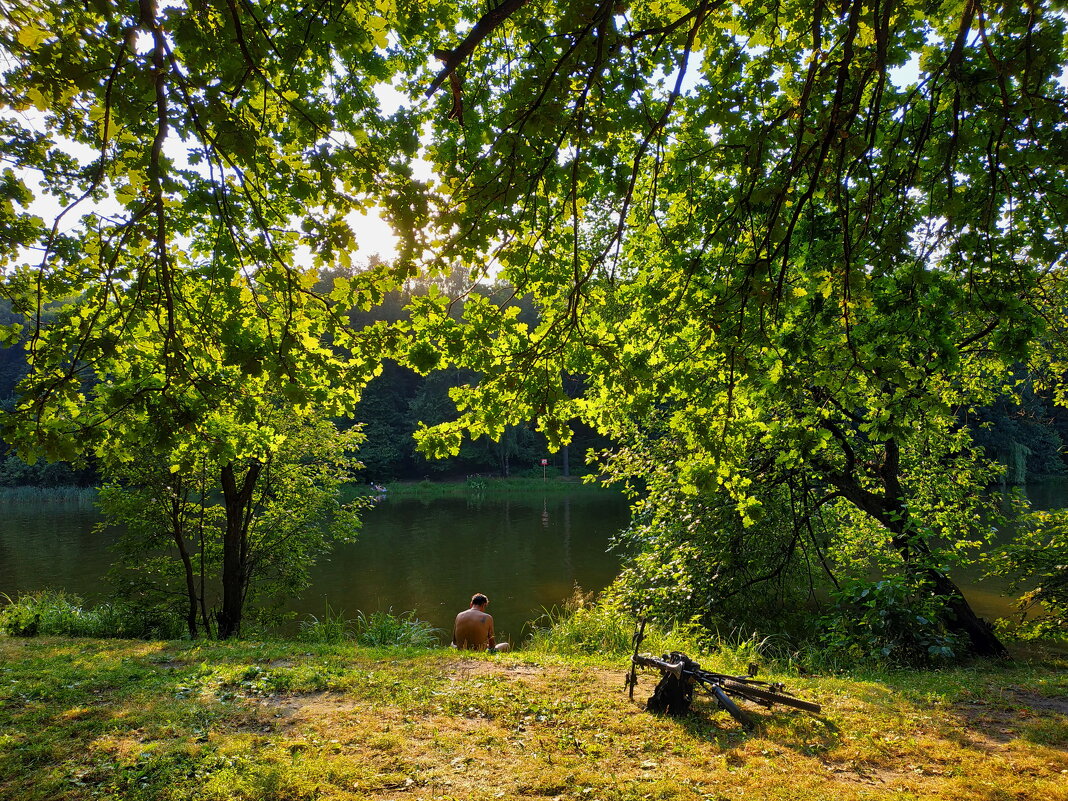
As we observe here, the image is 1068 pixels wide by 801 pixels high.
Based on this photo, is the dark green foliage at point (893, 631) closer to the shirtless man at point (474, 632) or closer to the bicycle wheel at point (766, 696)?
the bicycle wheel at point (766, 696)

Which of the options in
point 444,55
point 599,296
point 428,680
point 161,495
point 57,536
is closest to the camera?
point 444,55

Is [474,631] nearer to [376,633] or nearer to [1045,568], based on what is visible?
[376,633]

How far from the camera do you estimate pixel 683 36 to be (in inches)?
154

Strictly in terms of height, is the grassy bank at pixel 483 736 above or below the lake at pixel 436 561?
above

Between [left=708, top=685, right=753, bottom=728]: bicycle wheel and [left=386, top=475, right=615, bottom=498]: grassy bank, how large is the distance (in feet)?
98.8

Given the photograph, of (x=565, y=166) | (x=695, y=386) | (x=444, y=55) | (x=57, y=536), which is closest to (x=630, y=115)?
(x=565, y=166)

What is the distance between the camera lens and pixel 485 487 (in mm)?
38062

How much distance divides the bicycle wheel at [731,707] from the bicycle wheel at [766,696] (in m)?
0.19

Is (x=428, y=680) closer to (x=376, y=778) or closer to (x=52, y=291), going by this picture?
(x=376, y=778)

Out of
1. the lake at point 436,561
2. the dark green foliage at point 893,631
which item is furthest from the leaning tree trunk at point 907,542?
the lake at point 436,561

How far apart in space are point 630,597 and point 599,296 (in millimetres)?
6565

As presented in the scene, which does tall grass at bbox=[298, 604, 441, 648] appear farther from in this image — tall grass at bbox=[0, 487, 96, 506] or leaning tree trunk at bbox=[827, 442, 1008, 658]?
tall grass at bbox=[0, 487, 96, 506]

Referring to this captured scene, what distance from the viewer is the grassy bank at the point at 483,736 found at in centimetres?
355

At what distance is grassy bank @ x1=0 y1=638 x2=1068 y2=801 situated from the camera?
11.7ft
